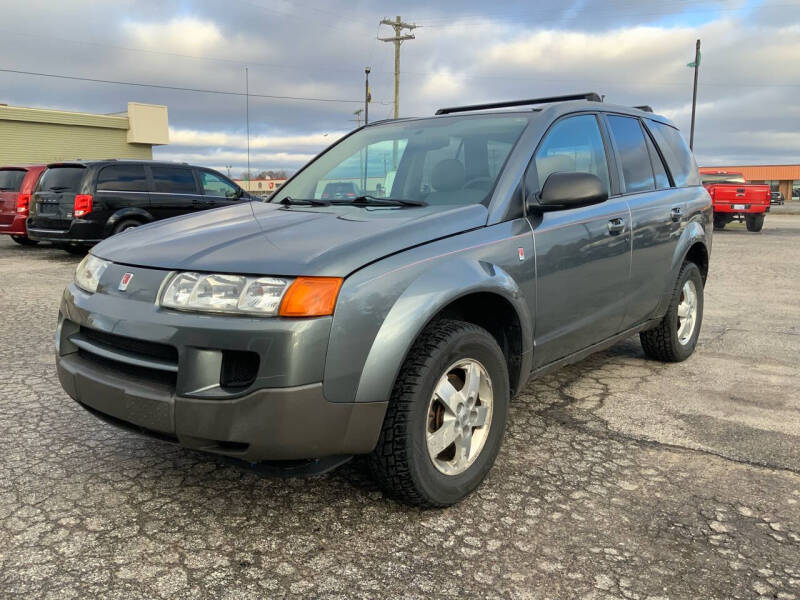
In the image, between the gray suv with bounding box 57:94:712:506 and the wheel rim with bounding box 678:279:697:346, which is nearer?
the gray suv with bounding box 57:94:712:506

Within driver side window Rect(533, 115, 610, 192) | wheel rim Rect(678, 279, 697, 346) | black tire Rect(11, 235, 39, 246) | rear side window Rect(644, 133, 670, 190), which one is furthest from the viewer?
black tire Rect(11, 235, 39, 246)

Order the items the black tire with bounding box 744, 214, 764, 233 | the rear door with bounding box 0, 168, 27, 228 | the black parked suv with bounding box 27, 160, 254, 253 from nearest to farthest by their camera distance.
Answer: the black parked suv with bounding box 27, 160, 254, 253 → the rear door with bounding box 0, 168, 27, 228 → the black tire with bounding box 744, 214, 764, 233

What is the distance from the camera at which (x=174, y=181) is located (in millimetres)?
11852

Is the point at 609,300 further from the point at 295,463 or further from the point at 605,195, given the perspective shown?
the point at 295,463

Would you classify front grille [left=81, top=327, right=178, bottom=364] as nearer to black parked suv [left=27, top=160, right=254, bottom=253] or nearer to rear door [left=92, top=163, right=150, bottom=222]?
black parked suv [left=27, top=160, right=254, bottom=253]

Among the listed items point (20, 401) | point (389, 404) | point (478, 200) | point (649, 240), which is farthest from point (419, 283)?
point (20, 401)

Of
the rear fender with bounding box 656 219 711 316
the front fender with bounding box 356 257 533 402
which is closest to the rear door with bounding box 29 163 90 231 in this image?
the rear fender with bounding box 656 219 711 316

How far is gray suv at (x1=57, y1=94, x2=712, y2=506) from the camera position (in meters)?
2.30

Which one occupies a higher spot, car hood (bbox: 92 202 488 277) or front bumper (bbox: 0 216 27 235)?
car hood (bbox: 92 202 488 277)

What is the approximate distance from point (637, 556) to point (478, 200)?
164 centimetres

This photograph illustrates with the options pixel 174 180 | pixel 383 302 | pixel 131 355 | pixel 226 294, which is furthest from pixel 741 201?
pixel 131 355

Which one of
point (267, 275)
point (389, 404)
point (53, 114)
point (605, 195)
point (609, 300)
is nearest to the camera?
point (267, 275)

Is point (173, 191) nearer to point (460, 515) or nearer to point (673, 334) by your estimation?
point (673, 334)

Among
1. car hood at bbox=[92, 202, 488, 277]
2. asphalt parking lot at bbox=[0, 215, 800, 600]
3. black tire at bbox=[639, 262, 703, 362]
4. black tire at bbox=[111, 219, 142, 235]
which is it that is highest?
car hood at bbox=[92, 202, 488, 277]
